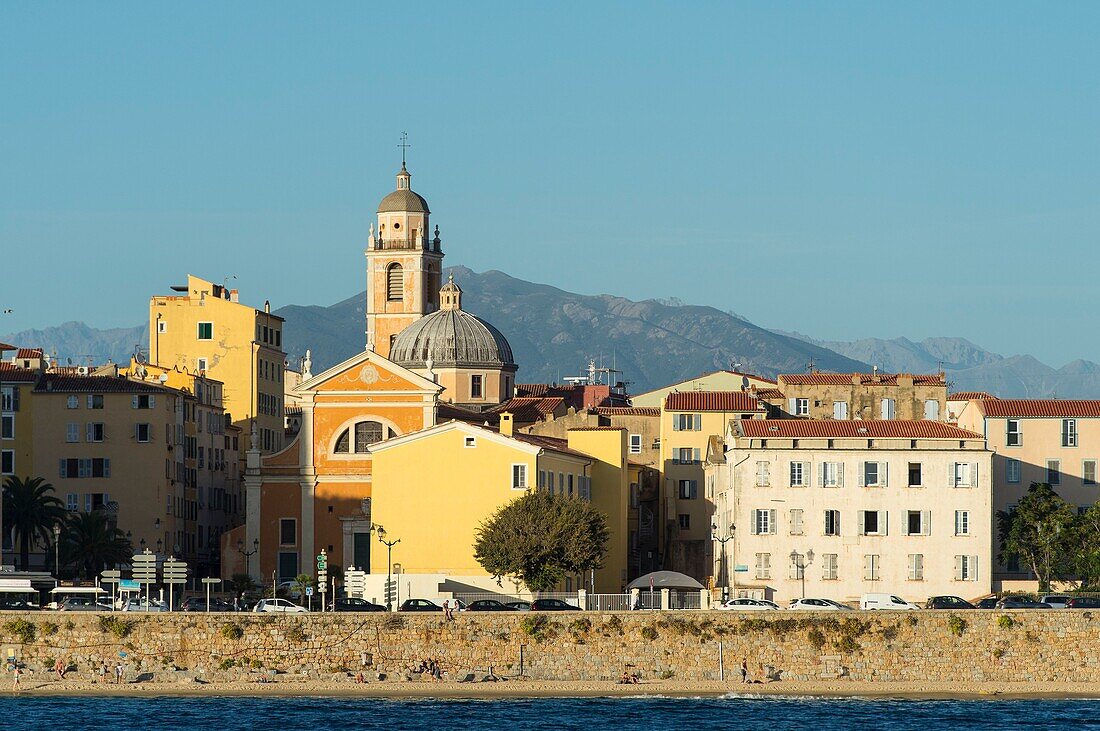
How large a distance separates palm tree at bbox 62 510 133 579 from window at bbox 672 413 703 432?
29.9 meters

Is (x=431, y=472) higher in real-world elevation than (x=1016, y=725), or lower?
higher

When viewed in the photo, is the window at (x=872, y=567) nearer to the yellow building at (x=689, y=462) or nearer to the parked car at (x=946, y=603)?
the parked car at (x=946, y=603)

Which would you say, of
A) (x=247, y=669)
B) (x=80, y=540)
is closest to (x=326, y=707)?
(x=247, y=669)

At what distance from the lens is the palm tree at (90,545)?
341 ft

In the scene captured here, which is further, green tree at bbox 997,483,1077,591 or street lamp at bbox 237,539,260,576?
street lamp at bbox 237,539,260,576

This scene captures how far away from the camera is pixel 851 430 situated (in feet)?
323

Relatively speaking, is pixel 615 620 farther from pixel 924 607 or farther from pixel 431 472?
pixel 431 472

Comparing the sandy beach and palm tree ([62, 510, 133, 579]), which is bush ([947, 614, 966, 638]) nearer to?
the sandy beach

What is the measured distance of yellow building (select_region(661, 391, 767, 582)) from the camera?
11544cm

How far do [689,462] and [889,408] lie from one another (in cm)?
1116

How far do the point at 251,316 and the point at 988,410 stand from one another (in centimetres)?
5151

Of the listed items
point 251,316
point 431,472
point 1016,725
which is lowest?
point 1016,725

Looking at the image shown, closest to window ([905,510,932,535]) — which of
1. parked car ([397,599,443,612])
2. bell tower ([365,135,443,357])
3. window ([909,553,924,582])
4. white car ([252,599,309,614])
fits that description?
window ([909,553,924,582])

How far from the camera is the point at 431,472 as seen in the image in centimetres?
10119
